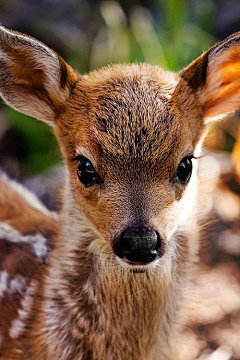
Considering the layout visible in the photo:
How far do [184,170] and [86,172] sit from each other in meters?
0.37

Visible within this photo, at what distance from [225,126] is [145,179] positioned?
88.4 inches

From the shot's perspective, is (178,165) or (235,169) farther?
(235,169)

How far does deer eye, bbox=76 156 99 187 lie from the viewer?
295 cm

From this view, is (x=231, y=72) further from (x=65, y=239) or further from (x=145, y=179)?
(x=65, y=239)

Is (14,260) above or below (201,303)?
above

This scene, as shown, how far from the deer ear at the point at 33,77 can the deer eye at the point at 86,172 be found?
14.9 inches

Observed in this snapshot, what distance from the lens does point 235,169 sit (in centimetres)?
453

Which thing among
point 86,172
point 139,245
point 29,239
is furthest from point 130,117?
point 29,239

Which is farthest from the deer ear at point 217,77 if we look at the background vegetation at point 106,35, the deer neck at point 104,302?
the background vegetation at point 106,35

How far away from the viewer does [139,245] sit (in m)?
2.70

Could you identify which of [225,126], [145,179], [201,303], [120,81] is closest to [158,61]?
[225,126]

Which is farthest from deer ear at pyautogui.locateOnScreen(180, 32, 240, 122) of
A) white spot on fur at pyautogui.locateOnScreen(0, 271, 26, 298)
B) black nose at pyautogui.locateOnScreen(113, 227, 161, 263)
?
white spot on fur at pyautogui.locateOnScreen(0, 271, 26, 298)

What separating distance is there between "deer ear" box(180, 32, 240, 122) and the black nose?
2.51 feet

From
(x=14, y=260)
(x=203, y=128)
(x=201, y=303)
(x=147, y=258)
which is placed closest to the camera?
(x=147, y=258)
